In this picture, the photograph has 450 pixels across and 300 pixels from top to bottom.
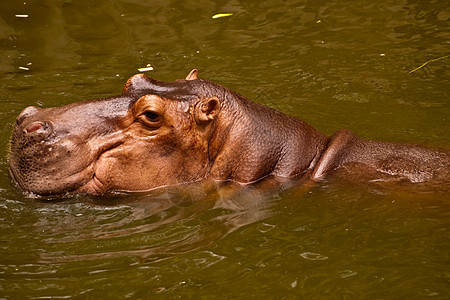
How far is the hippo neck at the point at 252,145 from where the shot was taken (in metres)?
5.80

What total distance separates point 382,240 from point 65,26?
7.08 m

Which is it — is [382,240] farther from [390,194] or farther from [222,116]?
[222,116]

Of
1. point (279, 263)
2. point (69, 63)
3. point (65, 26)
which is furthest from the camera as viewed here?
point (65, 26)

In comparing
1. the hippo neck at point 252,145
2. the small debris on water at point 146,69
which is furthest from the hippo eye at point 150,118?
the small debris on water at point 146,69

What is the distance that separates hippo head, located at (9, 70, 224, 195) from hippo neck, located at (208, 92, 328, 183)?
0.35 feet

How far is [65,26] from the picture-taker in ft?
34.6

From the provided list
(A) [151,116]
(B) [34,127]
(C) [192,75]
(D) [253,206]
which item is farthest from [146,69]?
(D) [253,206]

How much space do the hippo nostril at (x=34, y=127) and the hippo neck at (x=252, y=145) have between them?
1418 mm

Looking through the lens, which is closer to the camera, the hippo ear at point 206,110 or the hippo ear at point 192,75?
the hippo ear at point 206,110

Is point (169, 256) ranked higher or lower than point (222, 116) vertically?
lower

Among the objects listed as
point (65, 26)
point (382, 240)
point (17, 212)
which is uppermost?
point (65, 26)

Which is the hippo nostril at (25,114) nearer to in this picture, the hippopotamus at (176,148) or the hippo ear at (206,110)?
the hippopotamus at (176,148)

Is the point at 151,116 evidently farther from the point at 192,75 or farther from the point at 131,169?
the point at 192,75

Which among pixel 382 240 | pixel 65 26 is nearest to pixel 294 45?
pixel 65 26
